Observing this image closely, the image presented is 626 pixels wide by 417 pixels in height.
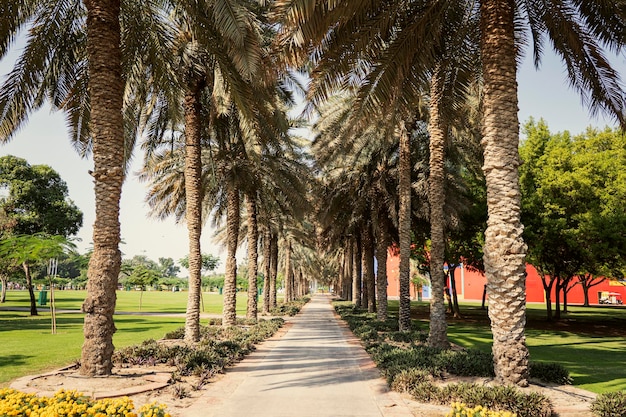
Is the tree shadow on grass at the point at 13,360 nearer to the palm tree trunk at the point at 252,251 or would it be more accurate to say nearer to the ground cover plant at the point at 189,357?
the ground cover plant at the point at 189,357

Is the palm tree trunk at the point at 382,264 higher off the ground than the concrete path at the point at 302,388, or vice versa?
the palm tree trunk at the point at 382,264

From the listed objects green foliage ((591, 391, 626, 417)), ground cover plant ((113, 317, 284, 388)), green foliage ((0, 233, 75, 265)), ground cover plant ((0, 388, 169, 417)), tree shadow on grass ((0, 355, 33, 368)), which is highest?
green foliage ((0, 233, 75, 265))

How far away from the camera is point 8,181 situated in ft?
126

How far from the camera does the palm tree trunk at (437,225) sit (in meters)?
13.2

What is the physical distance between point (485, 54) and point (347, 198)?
16546 mm

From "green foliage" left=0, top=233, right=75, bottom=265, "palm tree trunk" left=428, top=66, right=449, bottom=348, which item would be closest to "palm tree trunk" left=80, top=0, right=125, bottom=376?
"palm tree trunk" left=428, top=66, right=449, bottom=348

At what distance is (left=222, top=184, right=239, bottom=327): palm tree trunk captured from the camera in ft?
62.7

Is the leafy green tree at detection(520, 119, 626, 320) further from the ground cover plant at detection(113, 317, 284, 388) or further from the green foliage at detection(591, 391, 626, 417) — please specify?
the green foliage at detection(591, 391, 626, 417)

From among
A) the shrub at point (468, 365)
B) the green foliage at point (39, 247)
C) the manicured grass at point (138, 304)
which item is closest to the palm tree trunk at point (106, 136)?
the shrub at point (468, 365)

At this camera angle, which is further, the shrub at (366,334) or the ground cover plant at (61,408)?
the shrub at (366,334)

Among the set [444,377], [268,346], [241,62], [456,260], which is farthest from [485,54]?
[456,260]

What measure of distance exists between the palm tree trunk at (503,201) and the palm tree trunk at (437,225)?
165 inches

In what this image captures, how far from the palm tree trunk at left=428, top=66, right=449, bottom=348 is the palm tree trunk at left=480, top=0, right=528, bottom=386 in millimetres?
4203

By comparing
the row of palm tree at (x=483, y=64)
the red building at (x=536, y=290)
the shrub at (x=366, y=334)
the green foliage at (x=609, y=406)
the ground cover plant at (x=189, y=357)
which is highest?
the row of palm tree at (x=483, y=64)
